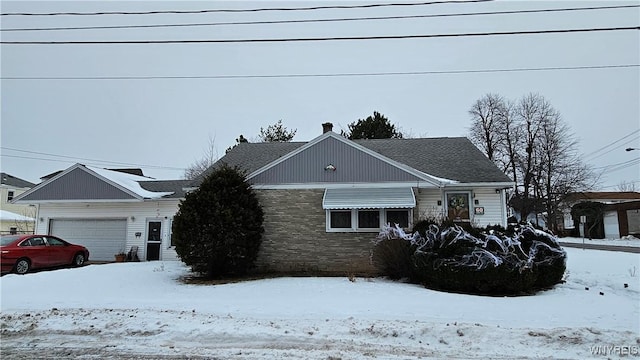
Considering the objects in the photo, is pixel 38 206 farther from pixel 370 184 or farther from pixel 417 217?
pixel 417 217

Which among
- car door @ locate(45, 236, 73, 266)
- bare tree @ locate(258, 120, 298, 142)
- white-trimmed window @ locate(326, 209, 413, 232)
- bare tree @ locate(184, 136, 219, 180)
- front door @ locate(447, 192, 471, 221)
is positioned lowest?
car door @ locate(45, 236, 73, 266)

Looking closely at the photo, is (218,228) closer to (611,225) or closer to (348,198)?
(348,198)

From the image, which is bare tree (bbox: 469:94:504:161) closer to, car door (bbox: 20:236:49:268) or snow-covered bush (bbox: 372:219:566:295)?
snow-covered bush (bbox: 372:219:566:295)

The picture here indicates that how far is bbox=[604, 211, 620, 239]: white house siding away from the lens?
130 feet

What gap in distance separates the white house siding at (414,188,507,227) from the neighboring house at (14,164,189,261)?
11.0 meters

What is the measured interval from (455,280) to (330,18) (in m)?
7.64

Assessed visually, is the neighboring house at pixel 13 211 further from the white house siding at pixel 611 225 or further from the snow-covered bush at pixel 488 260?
the white house siding at pixel 611 225

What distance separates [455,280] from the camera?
10.5 m

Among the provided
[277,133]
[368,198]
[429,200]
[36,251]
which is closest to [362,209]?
[368,198]

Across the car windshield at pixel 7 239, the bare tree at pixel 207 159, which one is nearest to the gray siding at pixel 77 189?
the car windshield at pixel 7 239

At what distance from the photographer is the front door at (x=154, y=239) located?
1912cm

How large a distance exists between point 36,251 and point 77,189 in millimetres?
4052

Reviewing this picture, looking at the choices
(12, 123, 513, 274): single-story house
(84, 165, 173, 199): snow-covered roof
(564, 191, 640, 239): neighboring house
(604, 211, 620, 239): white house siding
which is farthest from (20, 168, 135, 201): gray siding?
(604, 211, 620, 239): white house siding

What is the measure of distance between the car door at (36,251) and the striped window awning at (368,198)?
11.4 metres
